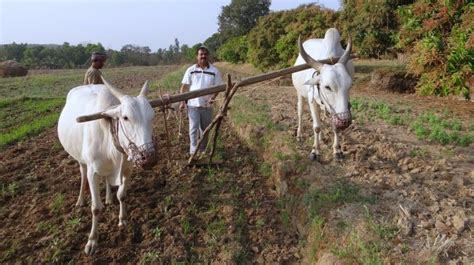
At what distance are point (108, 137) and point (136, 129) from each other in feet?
1.81

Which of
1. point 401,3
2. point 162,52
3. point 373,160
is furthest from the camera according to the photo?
point 162,52

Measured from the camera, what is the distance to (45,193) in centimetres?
539

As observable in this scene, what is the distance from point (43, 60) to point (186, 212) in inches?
2704

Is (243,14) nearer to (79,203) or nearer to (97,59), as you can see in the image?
(97,59)

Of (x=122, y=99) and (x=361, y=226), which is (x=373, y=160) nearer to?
(x=361, y=226)

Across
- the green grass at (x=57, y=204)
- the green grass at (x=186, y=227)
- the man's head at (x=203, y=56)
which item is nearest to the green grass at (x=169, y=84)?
the man's head at (x=203, y=56)

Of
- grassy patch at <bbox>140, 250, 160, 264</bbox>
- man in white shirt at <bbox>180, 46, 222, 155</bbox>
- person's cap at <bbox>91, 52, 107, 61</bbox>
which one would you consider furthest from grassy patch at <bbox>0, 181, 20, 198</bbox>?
grassy patch at <bbox>140, 250, 160, 264</bbox>

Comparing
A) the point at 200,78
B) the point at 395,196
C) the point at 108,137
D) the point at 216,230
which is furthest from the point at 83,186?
the point at 395,196

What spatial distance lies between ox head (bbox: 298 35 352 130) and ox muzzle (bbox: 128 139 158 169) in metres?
2.07

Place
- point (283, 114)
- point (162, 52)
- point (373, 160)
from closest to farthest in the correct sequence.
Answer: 1. point (373, 160)
2. point (283, 114)
3. point (162, 52)

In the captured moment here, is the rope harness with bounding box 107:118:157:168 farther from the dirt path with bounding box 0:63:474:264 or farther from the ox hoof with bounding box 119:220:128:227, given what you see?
the ox hoof with bounding box 119:220:128:227

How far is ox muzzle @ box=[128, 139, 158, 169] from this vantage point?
11.2 ft

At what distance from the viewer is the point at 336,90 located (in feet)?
14.5

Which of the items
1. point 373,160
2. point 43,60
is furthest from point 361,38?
point 43,60
